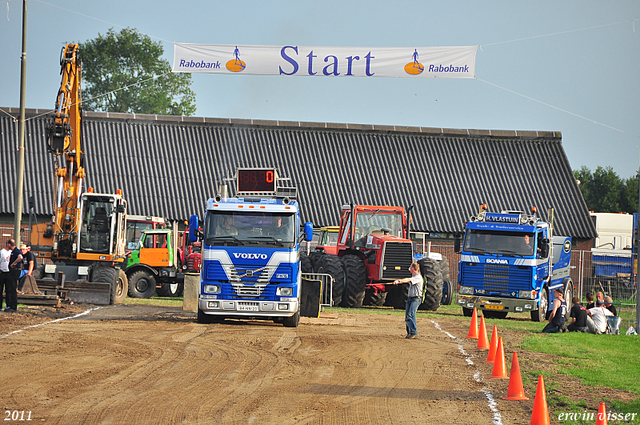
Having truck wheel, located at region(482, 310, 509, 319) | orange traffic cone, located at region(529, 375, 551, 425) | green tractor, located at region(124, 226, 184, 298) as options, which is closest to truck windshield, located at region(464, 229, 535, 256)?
truck wheel, located at region(482, 310, 509, 319)

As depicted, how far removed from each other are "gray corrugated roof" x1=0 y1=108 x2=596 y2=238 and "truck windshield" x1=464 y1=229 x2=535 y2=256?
15.0 metres

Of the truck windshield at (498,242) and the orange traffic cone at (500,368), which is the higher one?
the truck windshield at (498,242)

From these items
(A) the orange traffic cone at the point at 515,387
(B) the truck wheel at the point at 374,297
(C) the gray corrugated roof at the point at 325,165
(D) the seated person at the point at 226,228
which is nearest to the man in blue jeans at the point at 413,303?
(D) the seated person at the point at 226,228

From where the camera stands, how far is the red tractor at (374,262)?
2414 cm

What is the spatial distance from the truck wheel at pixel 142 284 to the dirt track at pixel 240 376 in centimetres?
1040

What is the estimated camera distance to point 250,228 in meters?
17.5

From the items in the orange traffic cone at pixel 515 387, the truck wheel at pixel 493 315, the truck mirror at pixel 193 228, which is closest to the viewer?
the orange traffic cone at pixel 515 387

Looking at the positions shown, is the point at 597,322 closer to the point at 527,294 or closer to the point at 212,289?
the point at 527,294

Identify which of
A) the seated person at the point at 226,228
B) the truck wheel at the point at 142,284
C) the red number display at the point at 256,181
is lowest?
the truck wheel at the point at 142,284

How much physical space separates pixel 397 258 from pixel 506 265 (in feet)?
11.1

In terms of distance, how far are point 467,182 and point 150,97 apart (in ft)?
121

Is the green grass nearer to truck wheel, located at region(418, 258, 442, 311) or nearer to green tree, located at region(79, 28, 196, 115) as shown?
truck wheel, located at region(418, 258, 442, 311)

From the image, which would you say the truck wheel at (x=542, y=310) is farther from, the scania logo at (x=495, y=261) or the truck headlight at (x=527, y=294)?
the scania logo at (x=495, y=261)

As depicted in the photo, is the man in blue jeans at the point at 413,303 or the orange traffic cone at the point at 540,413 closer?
the orange traffic cone at the point at 540,413
